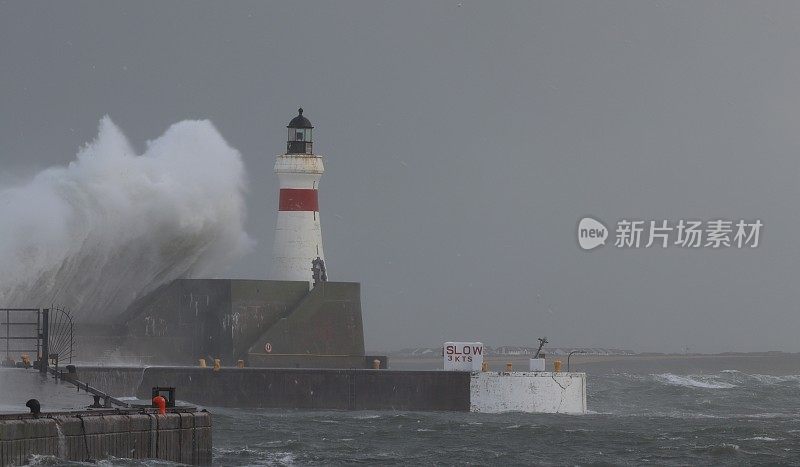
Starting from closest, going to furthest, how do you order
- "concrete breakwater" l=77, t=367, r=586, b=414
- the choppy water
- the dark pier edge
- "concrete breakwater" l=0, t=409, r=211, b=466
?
"concrete breakwater" l=0, t=409, r=211, b=466
the choppy water
"concrete breakwater" l=77, t=367, r=586, b=414
the dark pier edge

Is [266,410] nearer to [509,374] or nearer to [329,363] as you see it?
[329,363]

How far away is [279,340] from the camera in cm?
4272

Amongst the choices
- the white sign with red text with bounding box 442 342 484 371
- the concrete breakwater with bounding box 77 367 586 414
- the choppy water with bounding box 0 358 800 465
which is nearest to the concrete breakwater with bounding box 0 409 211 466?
the choppy water with bounding box 0 358 800 465

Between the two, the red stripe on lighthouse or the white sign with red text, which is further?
the red stripe on lighthouse

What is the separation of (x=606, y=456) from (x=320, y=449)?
522cm

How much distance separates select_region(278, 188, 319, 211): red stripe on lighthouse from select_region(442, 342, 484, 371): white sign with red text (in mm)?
6191

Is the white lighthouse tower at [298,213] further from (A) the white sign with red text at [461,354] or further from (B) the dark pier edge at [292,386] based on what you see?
(A) the white sign with red text at [461,354]

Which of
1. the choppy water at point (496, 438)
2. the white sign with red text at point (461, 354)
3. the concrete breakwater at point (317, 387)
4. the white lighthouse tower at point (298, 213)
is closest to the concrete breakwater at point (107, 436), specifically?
the choppy water at point (496, 438)

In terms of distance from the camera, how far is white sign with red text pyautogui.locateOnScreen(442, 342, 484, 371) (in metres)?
40.6

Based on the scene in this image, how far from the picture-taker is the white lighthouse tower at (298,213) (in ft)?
145

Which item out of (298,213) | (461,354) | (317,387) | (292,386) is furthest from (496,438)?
(298,213)

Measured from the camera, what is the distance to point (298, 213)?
44.3m

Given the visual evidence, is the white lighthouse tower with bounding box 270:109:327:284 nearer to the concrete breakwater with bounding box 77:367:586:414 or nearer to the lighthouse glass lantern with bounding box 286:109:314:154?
the lighthouse glass lantern with bounding box 286:109:314:154

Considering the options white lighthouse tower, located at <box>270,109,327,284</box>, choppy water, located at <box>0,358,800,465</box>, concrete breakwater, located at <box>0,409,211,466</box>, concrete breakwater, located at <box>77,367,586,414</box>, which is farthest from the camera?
white lighthouse tower, located at <box>270,109,327,284</box>
